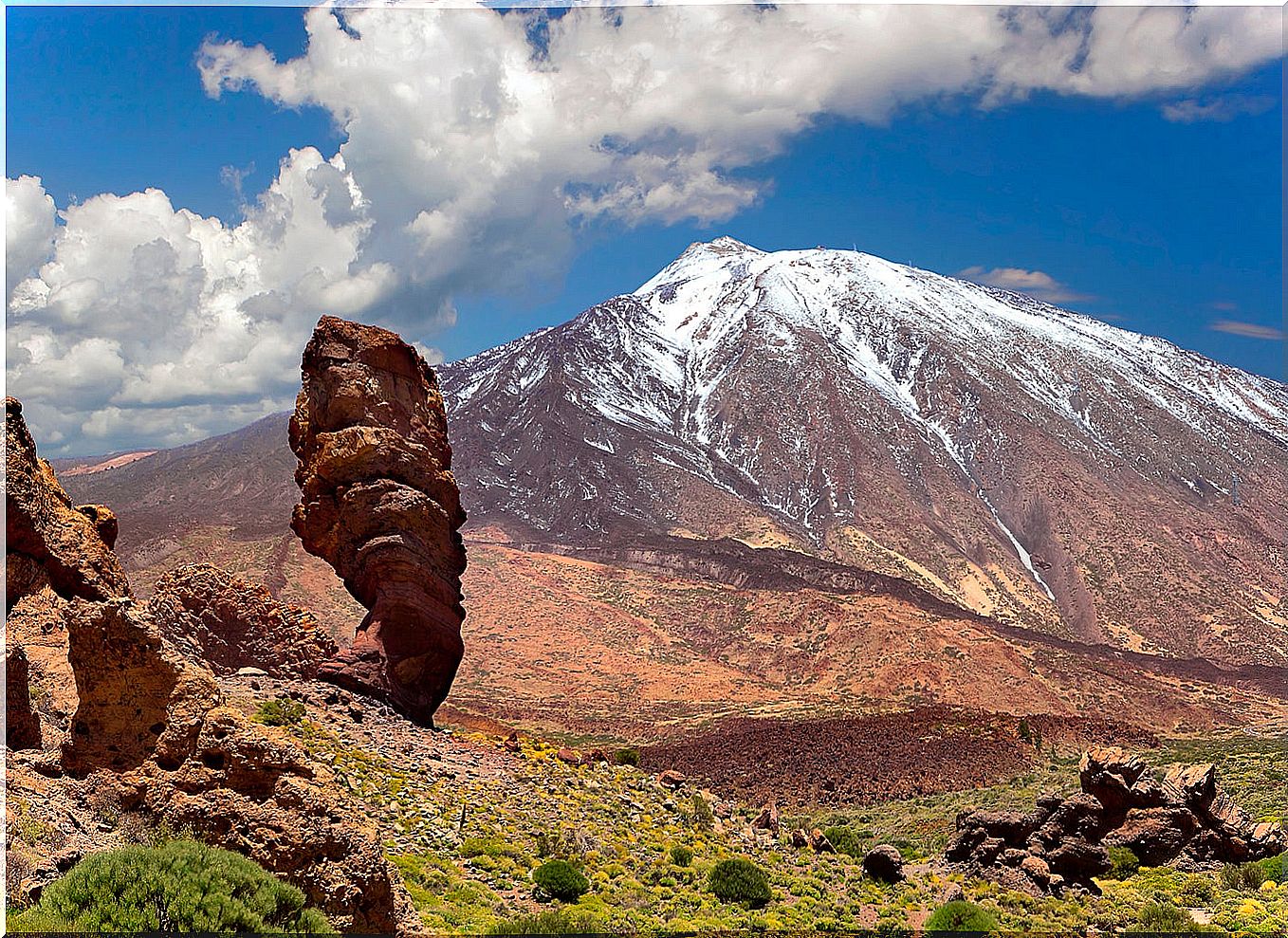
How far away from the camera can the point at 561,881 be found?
13164mm

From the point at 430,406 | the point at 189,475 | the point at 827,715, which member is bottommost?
the point at 827,715

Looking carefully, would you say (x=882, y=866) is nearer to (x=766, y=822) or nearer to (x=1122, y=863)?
(x=766, y=822)

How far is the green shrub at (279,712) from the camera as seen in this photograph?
16.1 meters

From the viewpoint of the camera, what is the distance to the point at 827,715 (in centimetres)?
4825

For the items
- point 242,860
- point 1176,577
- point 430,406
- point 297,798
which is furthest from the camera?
point 1176,577

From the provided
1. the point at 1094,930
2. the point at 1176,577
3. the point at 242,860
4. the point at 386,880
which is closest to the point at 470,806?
the point at 386,880

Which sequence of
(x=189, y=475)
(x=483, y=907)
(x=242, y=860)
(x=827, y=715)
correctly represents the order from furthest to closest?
1. (x=189, y=475)
2. (x=827, y=715)
3. (x=483, y=907)
4. (x=242, y=860)

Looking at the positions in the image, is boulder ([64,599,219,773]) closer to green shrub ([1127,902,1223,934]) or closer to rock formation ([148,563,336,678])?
rock formation ([148,563,336,678])

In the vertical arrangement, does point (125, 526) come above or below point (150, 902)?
above

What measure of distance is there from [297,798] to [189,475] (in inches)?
6192

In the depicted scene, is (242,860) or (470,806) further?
(470,806)

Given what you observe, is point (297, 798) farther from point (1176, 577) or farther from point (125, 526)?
point (1176, 577)

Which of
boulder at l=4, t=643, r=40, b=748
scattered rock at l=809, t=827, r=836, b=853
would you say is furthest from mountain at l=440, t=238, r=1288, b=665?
boulder at l=4, t=643, r=40, b=748

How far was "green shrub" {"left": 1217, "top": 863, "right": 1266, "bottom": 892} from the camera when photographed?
18.0 m
